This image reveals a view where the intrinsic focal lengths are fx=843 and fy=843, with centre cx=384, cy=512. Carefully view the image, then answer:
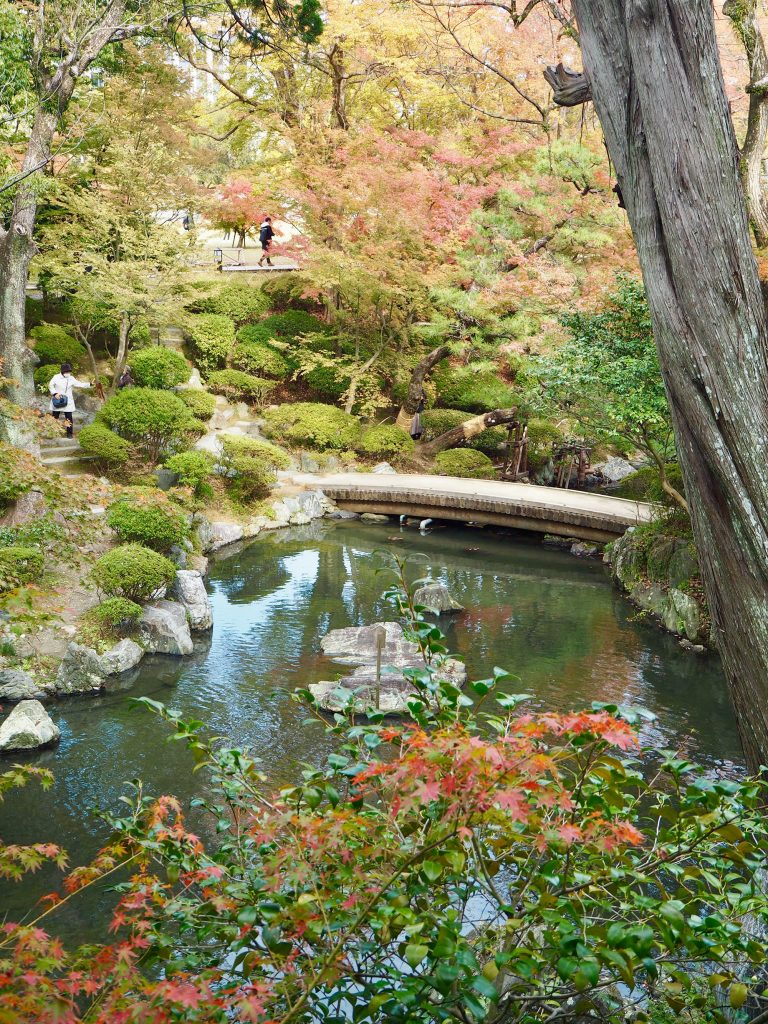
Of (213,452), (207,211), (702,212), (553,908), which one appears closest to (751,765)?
(553,908)

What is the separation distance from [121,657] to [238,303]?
13615 mm

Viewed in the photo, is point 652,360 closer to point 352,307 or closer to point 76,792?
point 76,792

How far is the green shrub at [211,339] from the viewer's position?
19453mm

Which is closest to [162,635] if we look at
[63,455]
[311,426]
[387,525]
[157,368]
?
[63,455]

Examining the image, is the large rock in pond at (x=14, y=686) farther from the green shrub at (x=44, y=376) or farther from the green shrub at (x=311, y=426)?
the green shrub at (x=311, y=426)

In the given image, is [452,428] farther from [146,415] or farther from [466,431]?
[146,415]

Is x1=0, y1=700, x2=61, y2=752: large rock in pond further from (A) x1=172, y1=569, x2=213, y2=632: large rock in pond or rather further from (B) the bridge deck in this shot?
(B) the bridge deck

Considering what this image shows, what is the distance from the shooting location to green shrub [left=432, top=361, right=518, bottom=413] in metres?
18.8

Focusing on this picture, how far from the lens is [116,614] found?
9328 millimetres

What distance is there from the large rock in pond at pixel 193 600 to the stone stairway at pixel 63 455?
16.4 ft

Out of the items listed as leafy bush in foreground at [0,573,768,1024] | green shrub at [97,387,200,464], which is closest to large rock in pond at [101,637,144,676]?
leafy bush in foreground at [0,573,768,1024]

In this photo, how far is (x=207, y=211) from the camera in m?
20.8

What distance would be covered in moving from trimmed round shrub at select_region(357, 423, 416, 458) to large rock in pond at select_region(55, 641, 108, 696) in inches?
416

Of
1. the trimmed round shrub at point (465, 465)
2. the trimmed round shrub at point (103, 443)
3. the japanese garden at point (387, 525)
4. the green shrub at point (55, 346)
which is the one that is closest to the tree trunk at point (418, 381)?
the japanese garden at point (387, 525)
